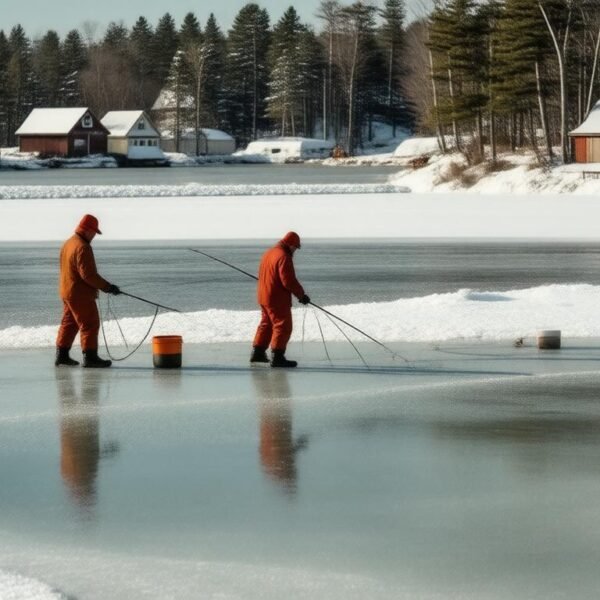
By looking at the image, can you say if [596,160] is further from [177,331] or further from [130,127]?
[130,127]

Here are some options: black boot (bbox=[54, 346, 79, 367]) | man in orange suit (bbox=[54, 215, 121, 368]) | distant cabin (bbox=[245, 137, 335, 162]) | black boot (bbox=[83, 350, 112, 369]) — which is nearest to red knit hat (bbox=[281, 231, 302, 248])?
man in orange suit (bbox=[54, 215, 121, 368])

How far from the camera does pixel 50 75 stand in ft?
545

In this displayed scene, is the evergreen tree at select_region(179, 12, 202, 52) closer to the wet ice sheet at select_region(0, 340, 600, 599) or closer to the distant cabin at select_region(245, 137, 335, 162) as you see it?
the distant cabin at select_region(245, 137, 335, 162)

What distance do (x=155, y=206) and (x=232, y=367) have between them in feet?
127

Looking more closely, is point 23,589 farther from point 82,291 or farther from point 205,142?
point 205,142

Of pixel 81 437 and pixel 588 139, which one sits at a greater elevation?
pixel 588 139

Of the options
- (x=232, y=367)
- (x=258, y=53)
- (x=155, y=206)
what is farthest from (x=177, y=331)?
(x=258, y=53)

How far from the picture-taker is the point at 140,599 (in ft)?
20.8

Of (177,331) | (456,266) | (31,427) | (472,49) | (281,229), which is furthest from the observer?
(472,49)

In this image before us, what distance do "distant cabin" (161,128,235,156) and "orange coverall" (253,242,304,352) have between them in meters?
137

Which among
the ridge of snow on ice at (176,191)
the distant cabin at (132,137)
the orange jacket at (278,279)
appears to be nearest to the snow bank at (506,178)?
the ridge of snow on ice at (176,191)

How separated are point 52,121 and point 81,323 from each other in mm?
126732

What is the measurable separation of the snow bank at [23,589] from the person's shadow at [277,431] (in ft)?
7.25

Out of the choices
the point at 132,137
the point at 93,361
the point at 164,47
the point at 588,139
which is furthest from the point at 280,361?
the point at 164,47
